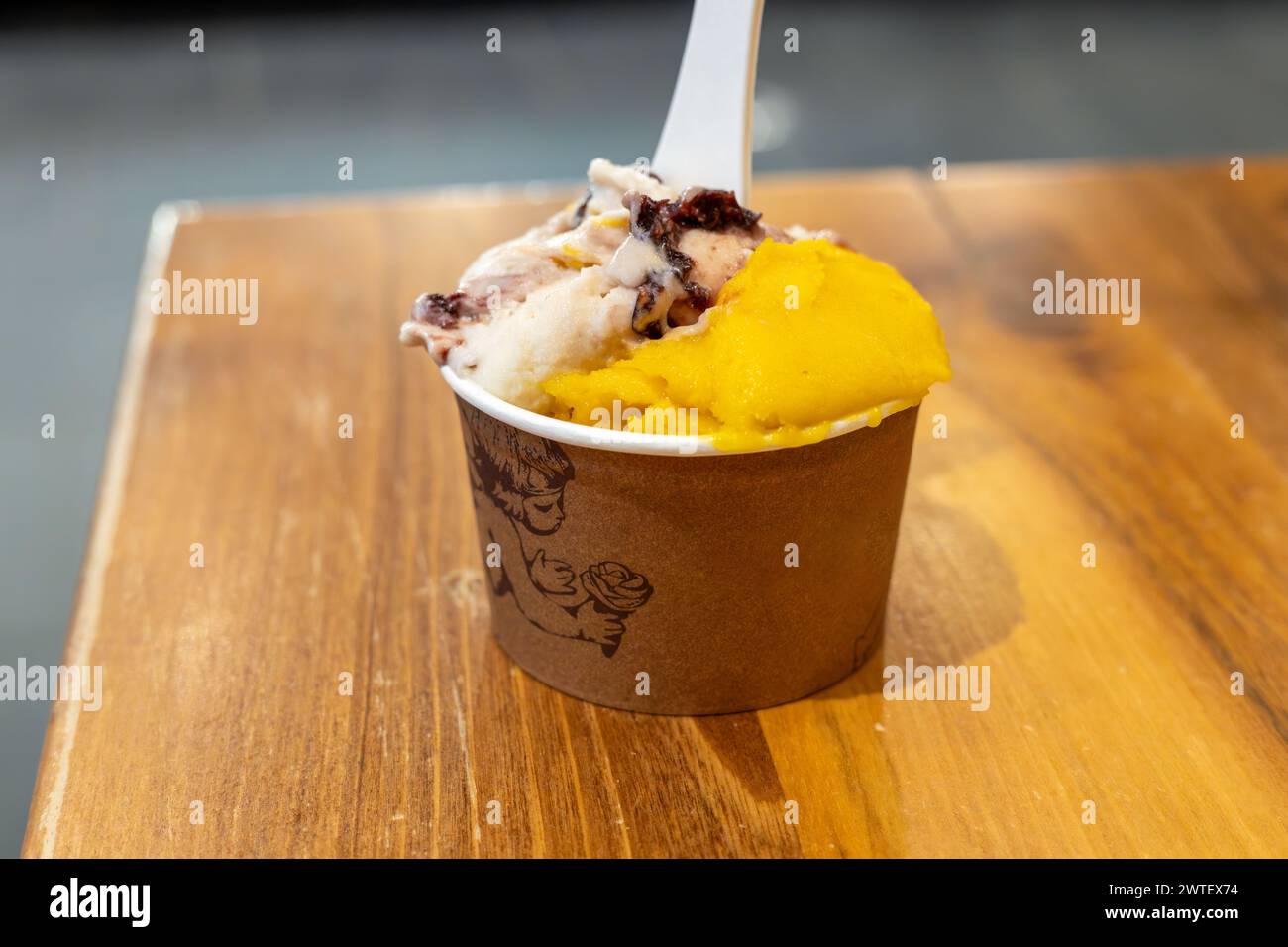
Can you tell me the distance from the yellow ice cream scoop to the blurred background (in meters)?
1.91

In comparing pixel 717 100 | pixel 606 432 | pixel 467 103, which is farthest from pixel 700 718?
pixel 467 103

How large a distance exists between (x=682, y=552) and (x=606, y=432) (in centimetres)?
12

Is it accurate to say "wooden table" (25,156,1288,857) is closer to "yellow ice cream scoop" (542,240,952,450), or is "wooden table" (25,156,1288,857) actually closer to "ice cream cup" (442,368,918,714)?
"ice cream cup" (442,368,918,714)

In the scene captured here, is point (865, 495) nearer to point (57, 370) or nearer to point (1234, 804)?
point (1234, 804)

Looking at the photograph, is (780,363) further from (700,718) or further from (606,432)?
(700,718)

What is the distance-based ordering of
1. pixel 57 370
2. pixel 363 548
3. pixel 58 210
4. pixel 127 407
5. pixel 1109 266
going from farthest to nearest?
pixel 58 210 < pixel 57 370 < pixel 1109 266 < pixel 127 407 < pixel 363 548

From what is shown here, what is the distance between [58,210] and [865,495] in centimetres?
297

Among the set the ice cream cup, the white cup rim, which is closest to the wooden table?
the ice cream cup

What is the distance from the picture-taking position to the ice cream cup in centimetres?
96

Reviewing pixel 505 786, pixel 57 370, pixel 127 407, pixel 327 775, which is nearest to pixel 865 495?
pixel 505 786

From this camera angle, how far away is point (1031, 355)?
1.62m

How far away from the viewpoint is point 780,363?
0.94 meters
